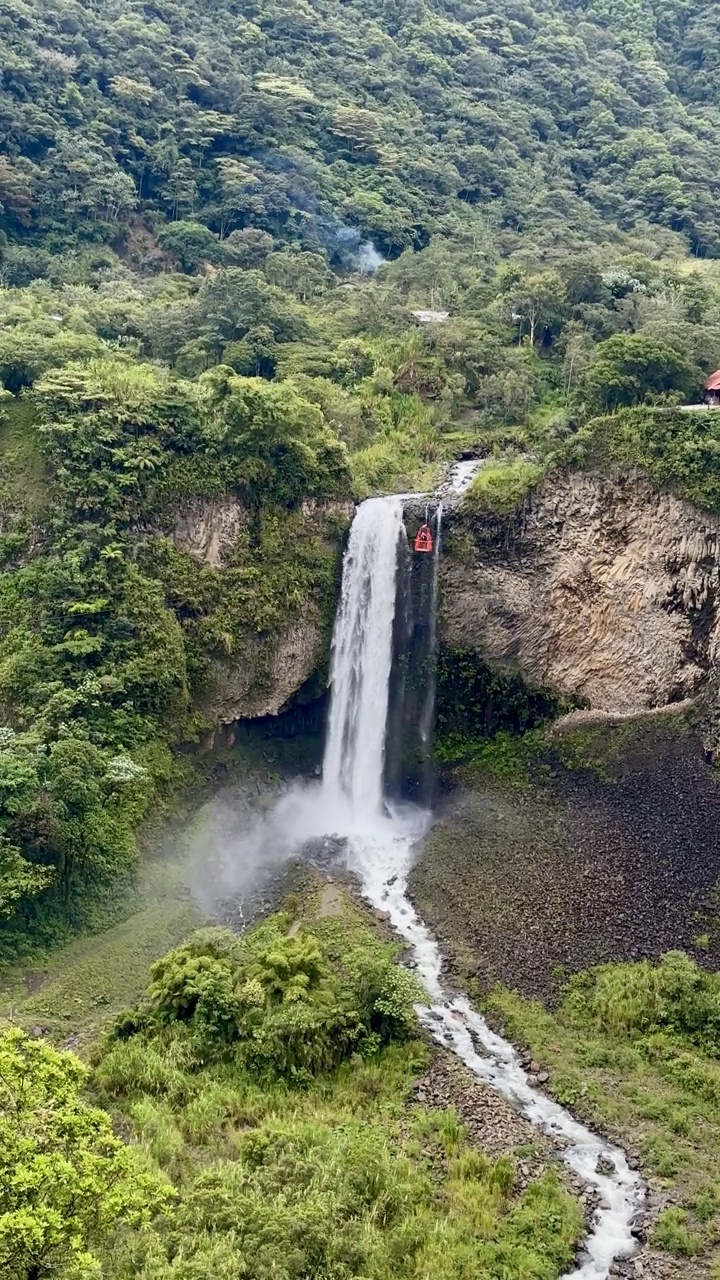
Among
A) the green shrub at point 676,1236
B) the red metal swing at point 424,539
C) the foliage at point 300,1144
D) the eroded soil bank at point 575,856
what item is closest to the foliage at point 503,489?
the red metal swing at point 424,539

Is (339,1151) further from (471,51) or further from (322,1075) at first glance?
(471,51)

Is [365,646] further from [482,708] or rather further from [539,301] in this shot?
[539,301]

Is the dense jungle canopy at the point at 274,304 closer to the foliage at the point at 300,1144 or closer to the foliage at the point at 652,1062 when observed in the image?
the foliage at the point at 300,1144

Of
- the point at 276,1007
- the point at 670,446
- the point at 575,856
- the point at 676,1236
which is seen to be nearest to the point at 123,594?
the point at 276,1007

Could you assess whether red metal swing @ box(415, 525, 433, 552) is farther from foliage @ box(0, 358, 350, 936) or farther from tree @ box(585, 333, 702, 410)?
tree @ box(585, 333, 702, 410)

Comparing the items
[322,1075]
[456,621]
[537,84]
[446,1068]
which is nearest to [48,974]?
[322,1075]

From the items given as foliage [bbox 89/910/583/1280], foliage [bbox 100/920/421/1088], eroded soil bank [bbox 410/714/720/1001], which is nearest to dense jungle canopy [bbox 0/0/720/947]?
foliage [bbox 100/920/421/1088]

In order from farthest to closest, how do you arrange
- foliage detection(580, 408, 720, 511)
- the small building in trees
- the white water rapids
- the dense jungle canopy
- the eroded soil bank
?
the small building in trees → foliage detection(580, 408, 720, 511) → the dense jungle canopy → the white water rapids → the eroded soil bank
